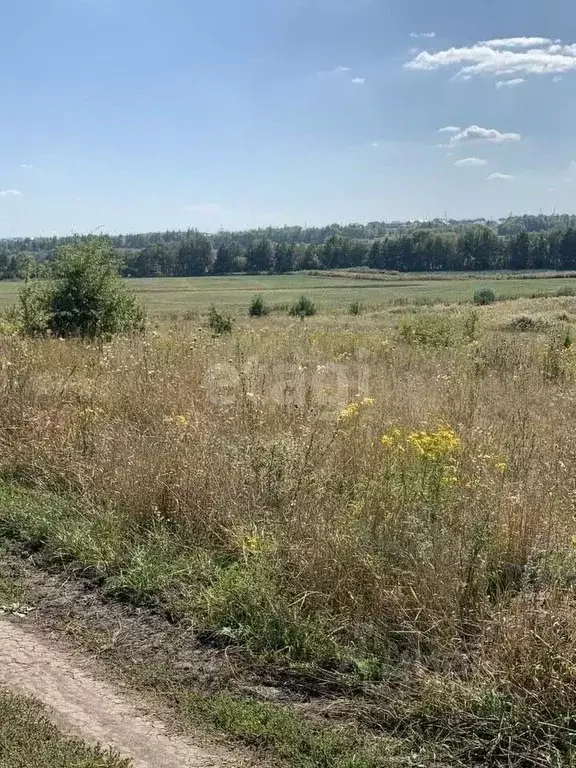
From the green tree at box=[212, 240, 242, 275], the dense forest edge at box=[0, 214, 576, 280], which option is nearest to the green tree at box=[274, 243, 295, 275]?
the dense forest edge at box=[0, 214, 576, 280]

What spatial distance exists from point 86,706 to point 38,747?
13.3 inches

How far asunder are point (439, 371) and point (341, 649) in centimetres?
628

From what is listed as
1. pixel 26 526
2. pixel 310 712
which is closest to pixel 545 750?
pixel 310 712

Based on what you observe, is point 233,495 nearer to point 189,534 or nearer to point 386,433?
point 189,534

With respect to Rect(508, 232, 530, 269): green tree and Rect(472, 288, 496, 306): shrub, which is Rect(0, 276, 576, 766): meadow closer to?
Rect(472, 288, 496, 306): shrub

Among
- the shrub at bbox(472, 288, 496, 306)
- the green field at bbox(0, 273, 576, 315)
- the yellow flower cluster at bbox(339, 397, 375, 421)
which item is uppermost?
the green field at bbox(0, 273, 576, 315)

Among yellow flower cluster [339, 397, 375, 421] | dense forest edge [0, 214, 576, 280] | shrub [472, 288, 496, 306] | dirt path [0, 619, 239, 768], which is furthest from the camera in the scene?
dense forest edge [0, 214, 576, 280]

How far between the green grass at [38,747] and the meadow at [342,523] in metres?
0.91

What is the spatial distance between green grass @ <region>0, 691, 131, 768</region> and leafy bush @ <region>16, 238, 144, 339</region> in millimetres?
12502

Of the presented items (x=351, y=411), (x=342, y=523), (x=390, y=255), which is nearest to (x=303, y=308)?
(x=351, y=411)

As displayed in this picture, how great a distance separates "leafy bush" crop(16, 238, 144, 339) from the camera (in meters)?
15.3

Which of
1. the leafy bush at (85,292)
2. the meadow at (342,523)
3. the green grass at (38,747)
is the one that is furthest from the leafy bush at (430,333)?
the green grass at (38,747)

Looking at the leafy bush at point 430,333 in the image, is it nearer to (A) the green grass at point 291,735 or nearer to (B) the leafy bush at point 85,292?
(B) the leafy bush at point 85,292

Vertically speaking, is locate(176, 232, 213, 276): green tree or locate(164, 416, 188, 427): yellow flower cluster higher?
locate(176, 232, 213, 276): green tree
